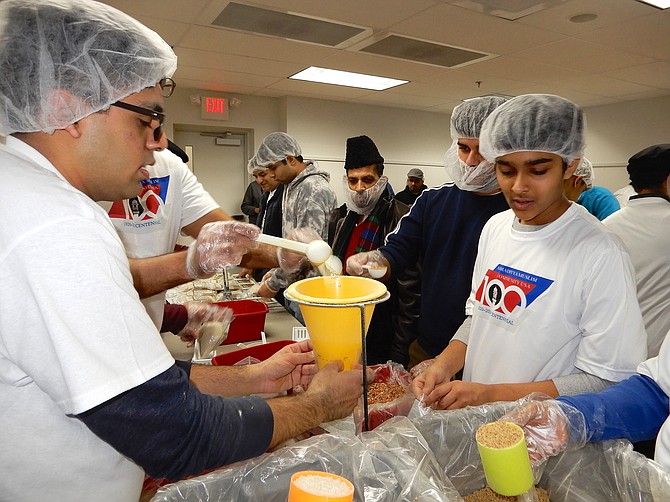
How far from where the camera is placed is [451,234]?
73.0 inches

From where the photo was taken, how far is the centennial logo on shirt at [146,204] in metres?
1.83

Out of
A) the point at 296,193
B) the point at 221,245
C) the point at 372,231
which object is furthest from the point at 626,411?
the point at 296,193

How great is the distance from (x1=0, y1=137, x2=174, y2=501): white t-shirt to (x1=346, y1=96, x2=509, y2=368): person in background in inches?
46.7

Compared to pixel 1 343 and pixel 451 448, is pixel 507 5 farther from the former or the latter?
pixel 1 343

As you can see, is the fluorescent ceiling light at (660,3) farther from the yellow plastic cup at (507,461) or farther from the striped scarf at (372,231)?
the yellow plastic cup at (507,461)

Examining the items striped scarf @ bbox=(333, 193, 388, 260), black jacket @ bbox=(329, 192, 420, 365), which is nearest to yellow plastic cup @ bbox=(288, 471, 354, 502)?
black jacket @ bbox=(329, 192, 420, 365)

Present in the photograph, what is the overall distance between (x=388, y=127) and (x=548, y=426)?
7.19 meters

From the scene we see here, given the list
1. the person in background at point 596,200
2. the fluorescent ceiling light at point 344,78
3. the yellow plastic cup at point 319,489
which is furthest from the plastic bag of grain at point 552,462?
the fluorescent ceiling light at point 344,78

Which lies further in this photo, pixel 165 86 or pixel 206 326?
pixel 206 326

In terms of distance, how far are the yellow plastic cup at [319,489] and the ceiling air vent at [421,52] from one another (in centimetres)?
405

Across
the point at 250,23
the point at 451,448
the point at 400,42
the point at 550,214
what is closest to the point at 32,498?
the point at 451,448

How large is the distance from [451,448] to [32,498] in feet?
2.70

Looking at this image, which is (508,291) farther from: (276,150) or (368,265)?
(276,150)

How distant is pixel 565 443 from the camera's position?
912 mm
